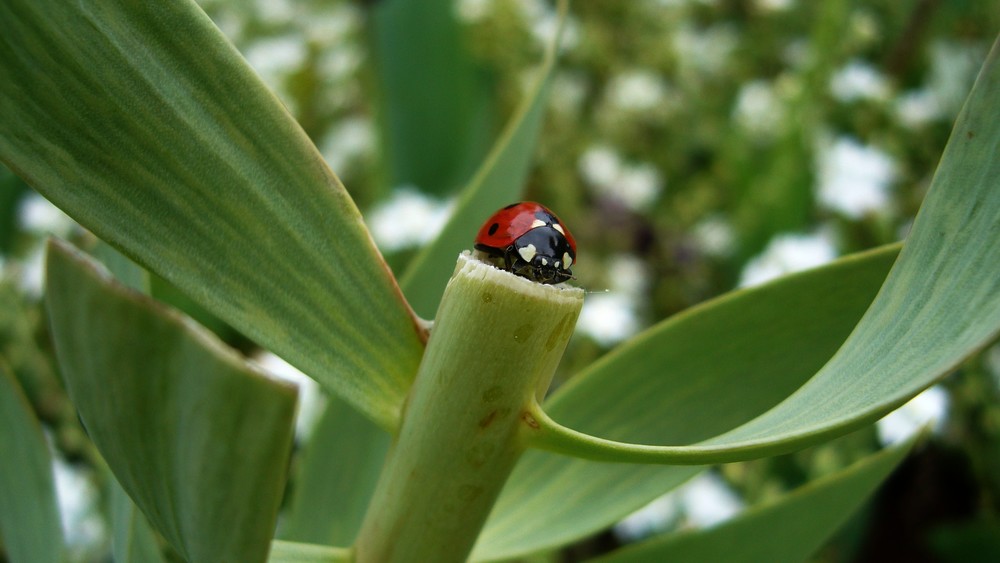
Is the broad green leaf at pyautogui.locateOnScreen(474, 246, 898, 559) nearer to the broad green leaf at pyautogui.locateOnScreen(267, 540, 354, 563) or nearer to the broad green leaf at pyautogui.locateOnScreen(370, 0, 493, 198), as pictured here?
the broad green leaf at pyautogui.locateOnScreen(267, 540, 354, 563)

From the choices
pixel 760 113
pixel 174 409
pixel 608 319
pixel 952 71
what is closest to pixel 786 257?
pixel 608 319

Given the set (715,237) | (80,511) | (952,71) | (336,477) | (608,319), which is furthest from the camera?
(952,71)

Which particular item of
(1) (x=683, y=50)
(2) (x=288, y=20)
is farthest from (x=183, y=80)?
(2) (x=288, y=20)

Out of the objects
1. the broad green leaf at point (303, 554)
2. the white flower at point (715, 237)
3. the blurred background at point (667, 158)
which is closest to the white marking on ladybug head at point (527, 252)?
the broad green leaf at point (303, 554)

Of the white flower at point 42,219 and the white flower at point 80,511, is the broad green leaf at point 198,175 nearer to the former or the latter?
the white flower at point 80,511

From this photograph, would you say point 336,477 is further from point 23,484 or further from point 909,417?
point 909,417
